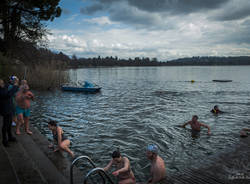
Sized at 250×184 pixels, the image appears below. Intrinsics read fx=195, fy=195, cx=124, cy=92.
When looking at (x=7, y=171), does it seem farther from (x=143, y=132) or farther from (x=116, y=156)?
(x=143, y=132)

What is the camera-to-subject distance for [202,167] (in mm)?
7242

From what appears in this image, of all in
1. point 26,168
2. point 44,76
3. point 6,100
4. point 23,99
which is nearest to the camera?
point 26,168

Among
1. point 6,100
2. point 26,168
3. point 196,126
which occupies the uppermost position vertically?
point 6,100

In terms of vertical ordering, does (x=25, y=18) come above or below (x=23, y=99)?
above

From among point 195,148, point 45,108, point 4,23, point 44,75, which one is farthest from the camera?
point 44,75

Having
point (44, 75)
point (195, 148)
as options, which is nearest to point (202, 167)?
point (195, 148)

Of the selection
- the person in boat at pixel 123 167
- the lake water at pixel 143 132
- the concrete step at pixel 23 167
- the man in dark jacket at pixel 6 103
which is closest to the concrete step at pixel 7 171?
the concrete step at pixel 23 167

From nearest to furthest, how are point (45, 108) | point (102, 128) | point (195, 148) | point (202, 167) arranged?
point (202, 167)
point (195, 148)
point (102, 128)
point (45, 108)

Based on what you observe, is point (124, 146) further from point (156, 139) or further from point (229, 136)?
point (229, 136)

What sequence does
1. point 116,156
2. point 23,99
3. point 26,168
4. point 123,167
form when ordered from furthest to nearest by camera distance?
point 23,99
point 123,167
point 116,156
point 26,168

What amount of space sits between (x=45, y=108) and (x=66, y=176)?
43.7 feet

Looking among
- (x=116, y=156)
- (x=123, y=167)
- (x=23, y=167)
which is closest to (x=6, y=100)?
(x=23, y=167)

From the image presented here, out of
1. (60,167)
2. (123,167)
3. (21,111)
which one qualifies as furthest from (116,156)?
(21,111)

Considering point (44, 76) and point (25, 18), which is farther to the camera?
point (44, 76)
